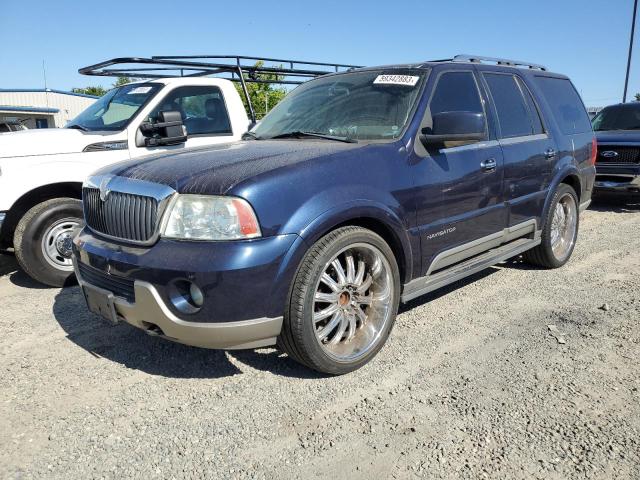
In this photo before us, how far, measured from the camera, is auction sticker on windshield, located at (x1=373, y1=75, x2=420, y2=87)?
3795 millimetres

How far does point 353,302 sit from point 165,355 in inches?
52.4

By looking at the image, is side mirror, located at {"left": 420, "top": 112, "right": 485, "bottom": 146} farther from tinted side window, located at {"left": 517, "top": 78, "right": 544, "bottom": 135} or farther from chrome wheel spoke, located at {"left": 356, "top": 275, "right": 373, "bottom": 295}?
tinted side window, located at {"left": 517, "top": 78, "right": 544, "bottom": 135}

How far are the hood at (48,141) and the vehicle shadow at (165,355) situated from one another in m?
1.75

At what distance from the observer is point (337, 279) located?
10.3ft

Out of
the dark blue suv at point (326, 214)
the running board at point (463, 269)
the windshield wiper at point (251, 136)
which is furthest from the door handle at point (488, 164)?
the windshield wiper at point (251, 136)

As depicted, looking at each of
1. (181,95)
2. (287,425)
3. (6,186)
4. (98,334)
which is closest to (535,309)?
(287,425)

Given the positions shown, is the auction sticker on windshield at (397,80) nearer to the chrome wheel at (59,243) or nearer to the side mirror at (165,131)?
the side mirror at (165,131)

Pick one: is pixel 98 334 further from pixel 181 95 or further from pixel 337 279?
pixel 181 95

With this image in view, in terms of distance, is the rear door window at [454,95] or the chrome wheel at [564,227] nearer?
the rear door window at [454,95]

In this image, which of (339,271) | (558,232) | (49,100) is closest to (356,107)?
(339,271)

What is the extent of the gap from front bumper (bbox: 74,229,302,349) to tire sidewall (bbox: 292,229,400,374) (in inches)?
6.0

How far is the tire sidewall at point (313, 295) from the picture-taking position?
2.84 m

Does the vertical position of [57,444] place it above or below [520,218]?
below

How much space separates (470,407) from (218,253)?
1563mm
